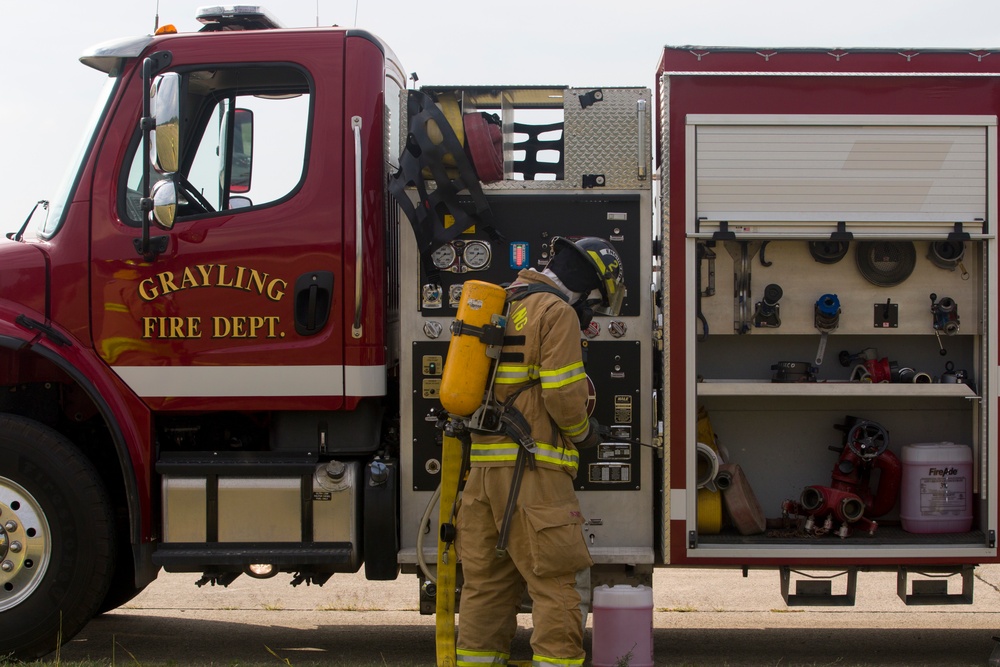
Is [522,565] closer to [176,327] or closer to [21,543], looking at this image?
[176,327]

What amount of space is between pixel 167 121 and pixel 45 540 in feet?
6.66

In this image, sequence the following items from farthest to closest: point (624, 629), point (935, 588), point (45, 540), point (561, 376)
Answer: point (935, 588) < point (45, 540) < point (624, 629) < point (561, 376)

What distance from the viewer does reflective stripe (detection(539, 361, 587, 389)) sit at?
4316 mm

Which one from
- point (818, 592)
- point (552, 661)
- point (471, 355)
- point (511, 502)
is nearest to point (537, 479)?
point (511, 502)

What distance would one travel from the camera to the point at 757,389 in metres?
4.97

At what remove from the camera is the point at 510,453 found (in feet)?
14.5

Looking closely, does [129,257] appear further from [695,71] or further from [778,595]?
[778,595]

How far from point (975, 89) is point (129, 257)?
4.11m

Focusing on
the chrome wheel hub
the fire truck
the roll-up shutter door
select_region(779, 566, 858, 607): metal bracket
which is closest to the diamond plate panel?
the fire truck

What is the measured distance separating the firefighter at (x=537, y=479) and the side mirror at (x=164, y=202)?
157 centimetres

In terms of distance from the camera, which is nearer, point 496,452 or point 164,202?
point 496,452

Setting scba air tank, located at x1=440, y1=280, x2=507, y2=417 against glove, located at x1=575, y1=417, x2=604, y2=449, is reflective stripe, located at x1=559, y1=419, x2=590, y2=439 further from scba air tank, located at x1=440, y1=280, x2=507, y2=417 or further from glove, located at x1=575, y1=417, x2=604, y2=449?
scba air tank, located at x1=440, y1=280, x2=507, y2=417

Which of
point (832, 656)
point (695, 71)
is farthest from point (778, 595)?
point (695, 71)

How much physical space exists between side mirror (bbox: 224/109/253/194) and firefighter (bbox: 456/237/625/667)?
161cm
